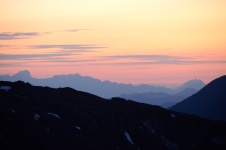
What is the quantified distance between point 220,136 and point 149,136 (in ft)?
72.7

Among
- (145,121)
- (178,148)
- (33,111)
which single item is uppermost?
(33,111)

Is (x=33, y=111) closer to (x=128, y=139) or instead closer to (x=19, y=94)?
(x=19, y=94)

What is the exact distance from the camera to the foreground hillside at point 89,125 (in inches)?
2498

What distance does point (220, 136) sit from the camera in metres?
102

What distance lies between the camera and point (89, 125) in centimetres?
7950

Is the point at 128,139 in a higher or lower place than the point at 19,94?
lower

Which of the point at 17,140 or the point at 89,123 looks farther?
the point at 89,123

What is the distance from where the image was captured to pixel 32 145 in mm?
59781

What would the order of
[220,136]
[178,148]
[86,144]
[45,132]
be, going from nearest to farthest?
[45,132]
[86,144]
[178,148]
[220,136]

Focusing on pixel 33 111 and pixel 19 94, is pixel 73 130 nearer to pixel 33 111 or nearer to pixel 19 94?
pixel 33 111

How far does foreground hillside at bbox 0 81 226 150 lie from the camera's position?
63438 millimetres

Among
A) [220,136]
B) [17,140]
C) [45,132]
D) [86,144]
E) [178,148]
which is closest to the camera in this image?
[17,140]

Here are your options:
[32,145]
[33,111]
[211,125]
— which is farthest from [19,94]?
[211,125]

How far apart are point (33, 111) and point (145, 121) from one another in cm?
3105
